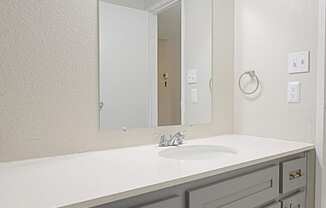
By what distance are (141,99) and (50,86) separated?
1.49 ft

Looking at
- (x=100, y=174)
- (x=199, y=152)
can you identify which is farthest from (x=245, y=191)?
(x=100, y=174)

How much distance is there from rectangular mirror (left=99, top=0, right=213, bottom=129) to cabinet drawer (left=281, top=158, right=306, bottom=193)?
1.83 ft

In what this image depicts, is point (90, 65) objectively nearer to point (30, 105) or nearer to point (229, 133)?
point (30, 105)

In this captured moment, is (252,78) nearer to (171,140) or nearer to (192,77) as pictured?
(192,77)

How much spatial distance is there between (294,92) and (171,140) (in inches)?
28.8

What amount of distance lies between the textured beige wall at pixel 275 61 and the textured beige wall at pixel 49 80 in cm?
85

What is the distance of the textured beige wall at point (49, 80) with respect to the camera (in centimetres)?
99

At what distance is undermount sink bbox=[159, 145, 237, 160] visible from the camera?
52.3 inches

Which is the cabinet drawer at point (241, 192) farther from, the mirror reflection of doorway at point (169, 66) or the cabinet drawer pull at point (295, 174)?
the mirror reflection of doorway at point (169, 66)

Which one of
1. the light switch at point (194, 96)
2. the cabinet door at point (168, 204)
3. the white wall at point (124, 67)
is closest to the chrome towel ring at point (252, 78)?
the light switch at point (194, 96)

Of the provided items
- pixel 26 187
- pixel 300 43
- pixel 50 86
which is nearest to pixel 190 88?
pixel 300 43

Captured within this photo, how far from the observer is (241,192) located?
1021mm

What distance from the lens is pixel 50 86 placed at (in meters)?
1.08

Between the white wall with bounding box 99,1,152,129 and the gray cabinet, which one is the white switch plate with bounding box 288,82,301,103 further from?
the white wall with bounding box 99,1,152,129
